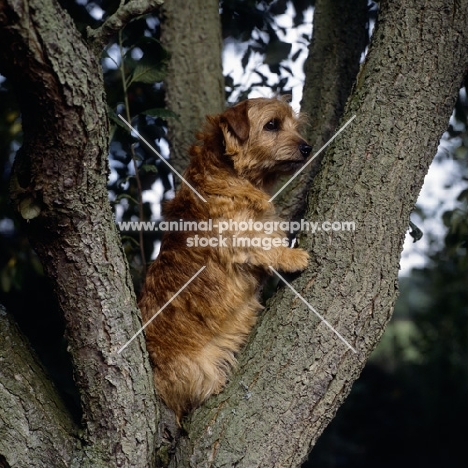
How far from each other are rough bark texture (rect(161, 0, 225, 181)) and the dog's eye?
613 mm

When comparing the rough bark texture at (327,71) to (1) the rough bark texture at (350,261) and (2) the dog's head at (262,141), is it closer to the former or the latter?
(2) the dog's head at (262,141)

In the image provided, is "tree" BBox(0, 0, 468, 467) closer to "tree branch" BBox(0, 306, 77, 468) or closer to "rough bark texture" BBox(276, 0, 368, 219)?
"tree branch" BBox(0, 306, 77, 468)

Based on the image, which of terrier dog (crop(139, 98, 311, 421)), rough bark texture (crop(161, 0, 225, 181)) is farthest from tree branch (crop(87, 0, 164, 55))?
rough bark texture (crop(161, 0, 225, 181))

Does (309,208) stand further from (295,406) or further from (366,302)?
(295,406)

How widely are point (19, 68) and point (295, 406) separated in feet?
6.10

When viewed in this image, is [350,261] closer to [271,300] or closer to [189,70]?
[271,300]

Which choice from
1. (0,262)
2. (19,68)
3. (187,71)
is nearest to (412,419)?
(0,262)

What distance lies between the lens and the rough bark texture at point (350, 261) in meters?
2.78

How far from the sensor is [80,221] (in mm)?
2543

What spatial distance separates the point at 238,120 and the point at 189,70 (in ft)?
2.91

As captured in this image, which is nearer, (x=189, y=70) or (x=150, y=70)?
(x=150, y=70)

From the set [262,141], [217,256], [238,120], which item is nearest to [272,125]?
Answer: [262,141]

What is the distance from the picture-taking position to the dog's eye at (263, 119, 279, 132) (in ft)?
13.0

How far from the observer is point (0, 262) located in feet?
21.1
